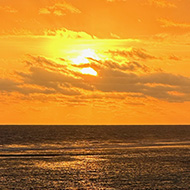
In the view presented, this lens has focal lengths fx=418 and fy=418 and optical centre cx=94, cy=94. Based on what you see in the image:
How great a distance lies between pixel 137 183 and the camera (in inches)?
2717

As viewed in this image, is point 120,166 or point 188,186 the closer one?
point 188,186

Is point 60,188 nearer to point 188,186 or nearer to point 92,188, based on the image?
point 92,188

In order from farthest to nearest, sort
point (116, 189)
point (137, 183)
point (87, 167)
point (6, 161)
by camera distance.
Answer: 1. point (6, 161)
2. point (87, 167)
3. point (137, 183)
4. point (116, 189)

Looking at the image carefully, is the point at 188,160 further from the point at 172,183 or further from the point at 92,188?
the point at 92,188

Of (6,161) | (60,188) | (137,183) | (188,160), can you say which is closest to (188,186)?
(137,183)

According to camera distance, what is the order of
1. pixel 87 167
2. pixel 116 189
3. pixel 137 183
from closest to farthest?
1. pixel 116 189
2. pixel 137 183
3. pixel 87 167

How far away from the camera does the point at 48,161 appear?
4008 inches

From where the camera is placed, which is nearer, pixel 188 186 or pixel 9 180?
pixel 188 186

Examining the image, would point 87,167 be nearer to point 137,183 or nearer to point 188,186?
point 137,183

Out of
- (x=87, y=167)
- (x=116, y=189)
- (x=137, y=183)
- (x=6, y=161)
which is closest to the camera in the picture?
(x=116, y=189)

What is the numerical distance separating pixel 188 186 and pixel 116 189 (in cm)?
1181

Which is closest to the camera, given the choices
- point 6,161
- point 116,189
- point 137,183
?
point 116,189

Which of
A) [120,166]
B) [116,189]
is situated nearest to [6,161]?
[120,166]

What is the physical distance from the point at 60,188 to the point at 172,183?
735 inches
